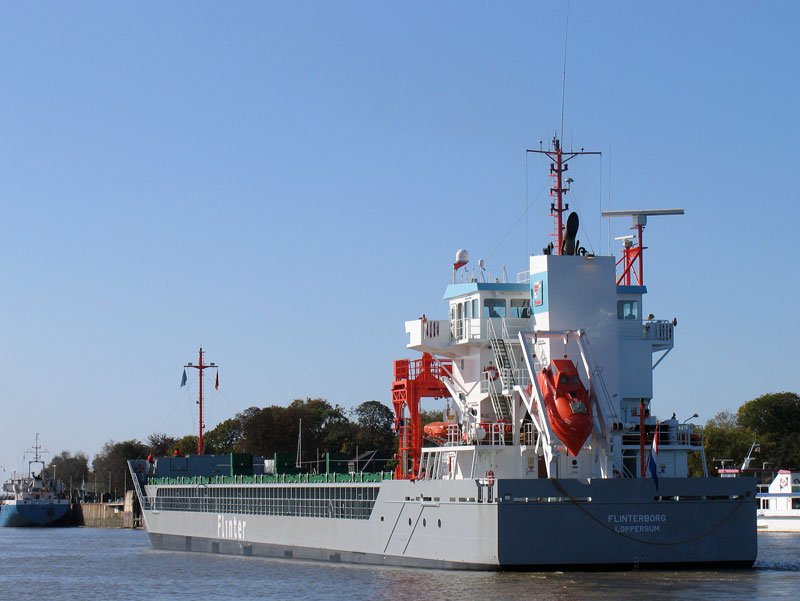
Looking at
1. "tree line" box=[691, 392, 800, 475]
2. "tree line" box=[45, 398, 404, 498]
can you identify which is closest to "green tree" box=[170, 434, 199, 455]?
"tree line" box=[45, 398, 404, 498]

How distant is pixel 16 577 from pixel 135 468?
993 inches

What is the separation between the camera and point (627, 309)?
37.2 m

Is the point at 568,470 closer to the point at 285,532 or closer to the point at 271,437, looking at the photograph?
the point at 285,532

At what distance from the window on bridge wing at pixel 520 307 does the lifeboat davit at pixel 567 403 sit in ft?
11.3

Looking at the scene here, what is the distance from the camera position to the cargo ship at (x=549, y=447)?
109 ft

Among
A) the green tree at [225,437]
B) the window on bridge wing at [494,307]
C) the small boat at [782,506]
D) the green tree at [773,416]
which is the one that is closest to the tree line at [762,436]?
the green tree at [773,416]

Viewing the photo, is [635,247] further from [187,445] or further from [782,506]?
[187,445]

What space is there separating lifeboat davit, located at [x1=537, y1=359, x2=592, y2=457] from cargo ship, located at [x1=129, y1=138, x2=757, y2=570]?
1.5 inches

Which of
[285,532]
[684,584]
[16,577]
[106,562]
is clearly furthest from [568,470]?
[106,562]

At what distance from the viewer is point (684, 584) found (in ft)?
101

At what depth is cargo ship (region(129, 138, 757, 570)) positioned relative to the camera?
109 ft

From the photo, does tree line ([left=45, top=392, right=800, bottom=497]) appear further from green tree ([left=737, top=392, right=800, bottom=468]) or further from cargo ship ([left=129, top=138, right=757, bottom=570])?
cargo ship ([left=129, top=138, right=757, bottom=570])

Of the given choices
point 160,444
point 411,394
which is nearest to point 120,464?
point 160,444

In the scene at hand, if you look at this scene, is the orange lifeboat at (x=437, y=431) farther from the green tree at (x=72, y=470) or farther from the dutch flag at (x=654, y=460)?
the green tree at (x=72, y=470)
